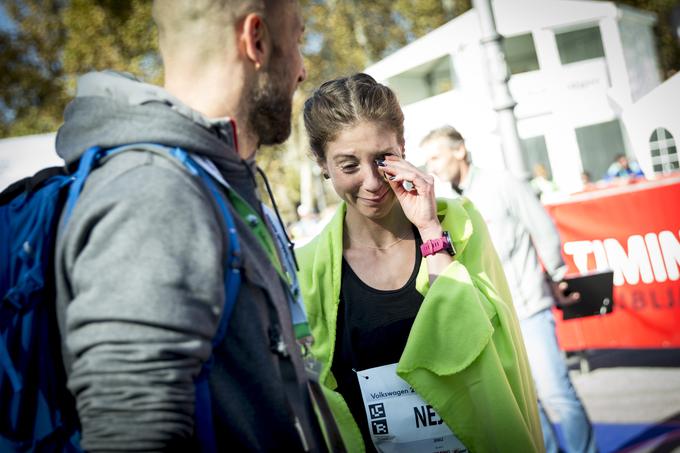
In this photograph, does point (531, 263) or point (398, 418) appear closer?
point (398, 418)

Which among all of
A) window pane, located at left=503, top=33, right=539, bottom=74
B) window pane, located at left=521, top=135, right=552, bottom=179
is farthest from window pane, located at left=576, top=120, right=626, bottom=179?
window pane, located at left=503, top=33, right=539, bottom=74

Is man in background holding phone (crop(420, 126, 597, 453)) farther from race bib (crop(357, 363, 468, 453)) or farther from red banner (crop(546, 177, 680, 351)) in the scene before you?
race bib (crop(357, 363, 468, 453))

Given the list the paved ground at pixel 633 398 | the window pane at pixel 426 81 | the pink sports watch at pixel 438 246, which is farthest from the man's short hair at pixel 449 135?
the window pane at pixel 426 81

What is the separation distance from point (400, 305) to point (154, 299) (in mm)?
1418

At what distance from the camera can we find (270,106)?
1503 millimetres

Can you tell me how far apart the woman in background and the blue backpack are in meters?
1.11

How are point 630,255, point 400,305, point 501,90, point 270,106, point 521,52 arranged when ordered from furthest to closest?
1. point 521,52
2. point 630,255
3. point 501,90
4. point 400,305
5. point 270,106

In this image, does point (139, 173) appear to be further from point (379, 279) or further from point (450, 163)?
point (450, 163)

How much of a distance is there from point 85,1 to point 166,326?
25594mm

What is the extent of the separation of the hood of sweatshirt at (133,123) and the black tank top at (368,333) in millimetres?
1117

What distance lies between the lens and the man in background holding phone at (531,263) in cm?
437

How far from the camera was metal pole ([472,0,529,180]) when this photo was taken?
6.32 meters

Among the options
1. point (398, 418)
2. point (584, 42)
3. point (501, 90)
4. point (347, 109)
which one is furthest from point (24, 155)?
point (584, 42)

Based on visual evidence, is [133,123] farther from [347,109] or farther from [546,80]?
[546,80]
